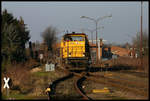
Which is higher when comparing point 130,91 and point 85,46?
point 85,46

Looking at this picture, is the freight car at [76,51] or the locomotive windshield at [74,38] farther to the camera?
the locomotive windshield at [74,38]

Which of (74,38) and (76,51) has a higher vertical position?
(74,38)

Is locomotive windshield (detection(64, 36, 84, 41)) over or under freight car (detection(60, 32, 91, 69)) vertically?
over

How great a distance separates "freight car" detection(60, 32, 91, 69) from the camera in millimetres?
25500

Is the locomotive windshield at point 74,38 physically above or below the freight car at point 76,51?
above

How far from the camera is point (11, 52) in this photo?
31594 millimetres

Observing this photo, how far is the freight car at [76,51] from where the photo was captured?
25500 mm

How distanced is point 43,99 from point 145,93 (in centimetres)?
444

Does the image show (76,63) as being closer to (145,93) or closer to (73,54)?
(73,54)

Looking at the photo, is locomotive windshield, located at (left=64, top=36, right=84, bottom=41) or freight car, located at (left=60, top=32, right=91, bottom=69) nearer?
freight car, located at (left=60, top=32, right=91, bottom=69)

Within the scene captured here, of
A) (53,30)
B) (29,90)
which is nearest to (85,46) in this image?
(29,90)

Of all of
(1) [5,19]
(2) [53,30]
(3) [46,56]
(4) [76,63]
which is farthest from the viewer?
(2) [53,30]

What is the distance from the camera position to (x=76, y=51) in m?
26.0

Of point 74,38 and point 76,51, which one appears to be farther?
point 74,38
